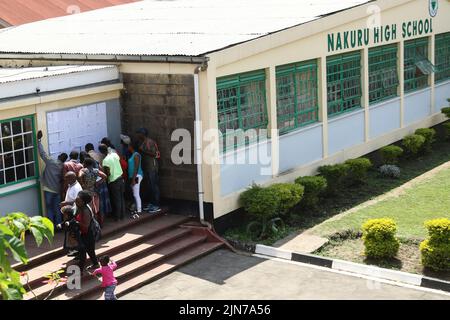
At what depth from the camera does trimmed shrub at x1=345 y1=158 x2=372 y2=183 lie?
17.7m

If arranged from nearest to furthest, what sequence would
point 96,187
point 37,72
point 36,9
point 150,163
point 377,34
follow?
point 96,187
point 37,72
point 150,163
point 377,34
point 36,9

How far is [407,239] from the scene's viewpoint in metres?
13.9

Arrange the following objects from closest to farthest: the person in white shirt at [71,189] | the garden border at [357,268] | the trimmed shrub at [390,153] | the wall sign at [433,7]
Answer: the garden border at [357,268] → the person in white shirt at [71,189] → the trimmed shrub at [390,153] → the wall sign at [433,7]

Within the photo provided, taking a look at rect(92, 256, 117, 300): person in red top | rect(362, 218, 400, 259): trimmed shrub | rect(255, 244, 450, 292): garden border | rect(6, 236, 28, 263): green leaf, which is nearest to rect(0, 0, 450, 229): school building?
rect(255, 244, 450, 292): garden border

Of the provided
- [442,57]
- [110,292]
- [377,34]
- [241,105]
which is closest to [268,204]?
[241,105]

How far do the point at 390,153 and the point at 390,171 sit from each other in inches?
30.1

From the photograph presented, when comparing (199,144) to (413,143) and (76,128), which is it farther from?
(413,143)

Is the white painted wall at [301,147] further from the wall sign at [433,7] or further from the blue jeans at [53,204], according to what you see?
the wall sign at [433,7]

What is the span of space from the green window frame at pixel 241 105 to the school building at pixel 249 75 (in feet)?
0.07

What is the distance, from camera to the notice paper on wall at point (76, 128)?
45.5 feet

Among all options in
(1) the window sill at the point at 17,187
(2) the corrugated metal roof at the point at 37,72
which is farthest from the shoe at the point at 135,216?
(2) the corrugated metal roof at the point at 37,72

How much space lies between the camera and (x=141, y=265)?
12750mm

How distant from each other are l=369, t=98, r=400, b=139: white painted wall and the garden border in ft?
22.4

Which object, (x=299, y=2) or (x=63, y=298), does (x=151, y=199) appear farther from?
(x=299, y=2)
